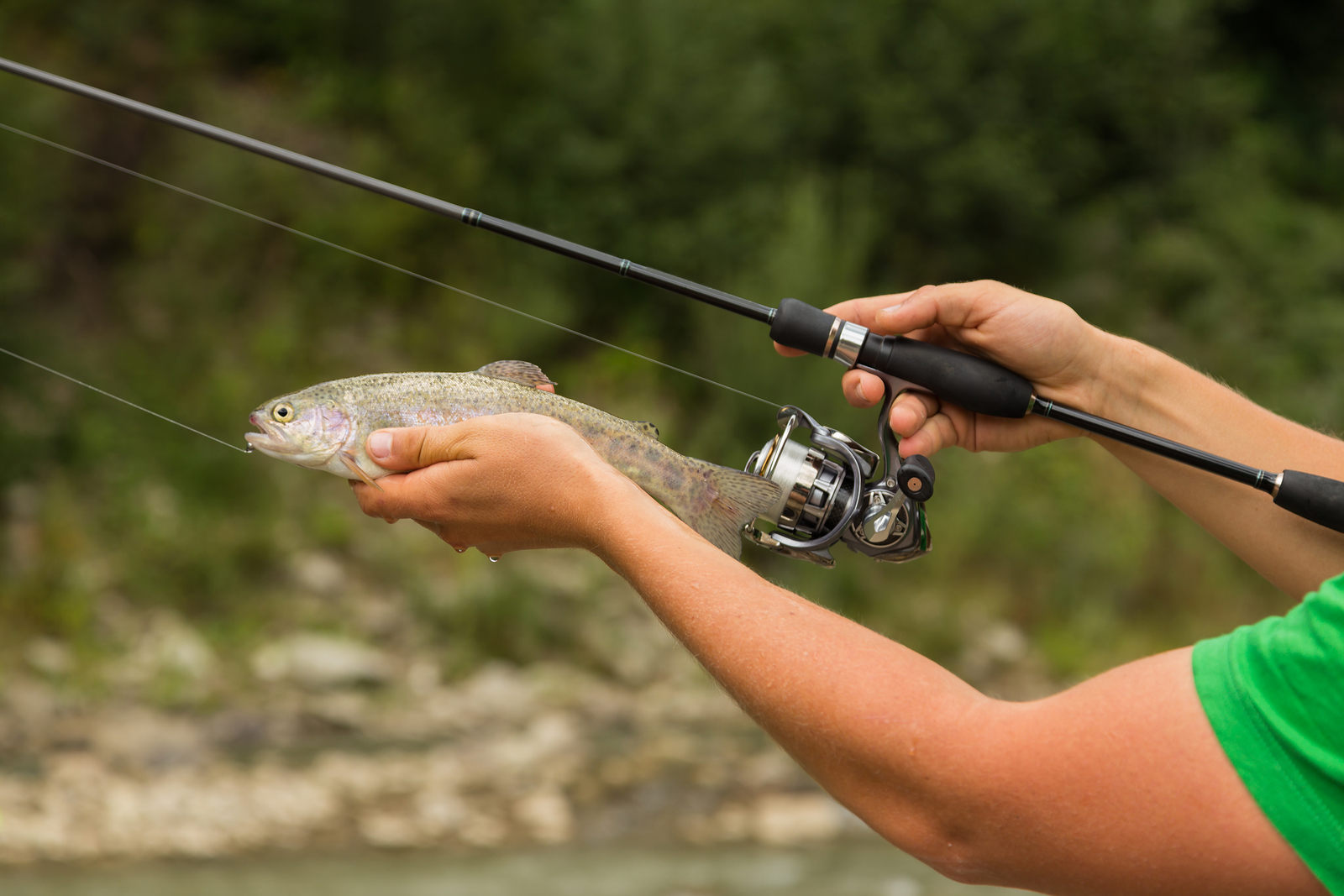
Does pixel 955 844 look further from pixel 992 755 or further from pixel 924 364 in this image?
pixel 924 364

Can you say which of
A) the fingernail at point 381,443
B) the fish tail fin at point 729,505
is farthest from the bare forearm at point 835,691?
the fingernail at point 381,443

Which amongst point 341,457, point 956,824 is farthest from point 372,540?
point 956,824

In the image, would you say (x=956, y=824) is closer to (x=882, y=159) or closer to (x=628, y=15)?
(x=628, y=15)

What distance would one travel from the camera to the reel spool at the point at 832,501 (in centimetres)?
176

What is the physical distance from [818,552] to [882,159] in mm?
8295

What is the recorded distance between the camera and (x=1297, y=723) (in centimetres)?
95

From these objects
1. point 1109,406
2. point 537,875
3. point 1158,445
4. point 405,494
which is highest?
point 1109,406

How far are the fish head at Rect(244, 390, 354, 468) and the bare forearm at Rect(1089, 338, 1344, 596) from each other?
1.35 metres

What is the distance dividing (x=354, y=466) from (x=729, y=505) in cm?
64

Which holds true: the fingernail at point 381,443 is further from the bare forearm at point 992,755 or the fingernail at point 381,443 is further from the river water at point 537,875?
the river water at point 537,875

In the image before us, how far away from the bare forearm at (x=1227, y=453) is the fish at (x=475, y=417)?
70cm

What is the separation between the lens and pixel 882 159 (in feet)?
30.9

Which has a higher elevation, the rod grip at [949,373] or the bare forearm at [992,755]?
the rod grip at [949,373]

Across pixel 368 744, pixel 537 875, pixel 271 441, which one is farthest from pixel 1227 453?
pixel 368 744
